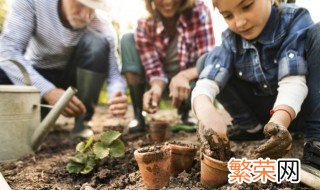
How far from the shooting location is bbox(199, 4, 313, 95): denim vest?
75.6 inches

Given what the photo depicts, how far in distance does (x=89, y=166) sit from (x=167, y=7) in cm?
164

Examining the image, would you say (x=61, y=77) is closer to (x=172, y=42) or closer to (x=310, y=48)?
(x=172, y=42)

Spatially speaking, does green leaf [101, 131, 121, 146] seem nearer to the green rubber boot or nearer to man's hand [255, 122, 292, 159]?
man's hand [255, 122, 292, 159]

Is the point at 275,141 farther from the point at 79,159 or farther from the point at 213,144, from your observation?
the point at 79,159

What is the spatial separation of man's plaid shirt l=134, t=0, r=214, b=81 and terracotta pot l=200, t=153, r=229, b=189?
1.71 m

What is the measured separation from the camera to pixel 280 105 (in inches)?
66.5

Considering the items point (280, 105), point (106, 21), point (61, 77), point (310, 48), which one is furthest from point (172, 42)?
point (280, 105)

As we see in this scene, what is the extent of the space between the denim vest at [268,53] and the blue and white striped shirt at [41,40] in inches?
49.3

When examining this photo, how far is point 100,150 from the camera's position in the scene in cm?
189

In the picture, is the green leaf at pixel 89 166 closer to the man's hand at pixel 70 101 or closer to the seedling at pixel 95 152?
the seedling at pixel 95 152

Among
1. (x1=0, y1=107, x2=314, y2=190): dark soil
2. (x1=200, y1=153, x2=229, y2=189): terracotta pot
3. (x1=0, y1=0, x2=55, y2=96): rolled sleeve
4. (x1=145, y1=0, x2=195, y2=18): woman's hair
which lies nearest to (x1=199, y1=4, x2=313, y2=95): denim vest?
(x1=0, y1=107, x2=314, y2=190): dark soil

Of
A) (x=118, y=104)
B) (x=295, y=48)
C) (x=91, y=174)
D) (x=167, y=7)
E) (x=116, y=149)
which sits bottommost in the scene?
(x=91, y=174)

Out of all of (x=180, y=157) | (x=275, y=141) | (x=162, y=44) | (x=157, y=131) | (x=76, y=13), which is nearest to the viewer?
(x=275, y=141)

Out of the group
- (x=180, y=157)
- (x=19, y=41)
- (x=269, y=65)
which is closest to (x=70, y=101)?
(x=19, y=41)
